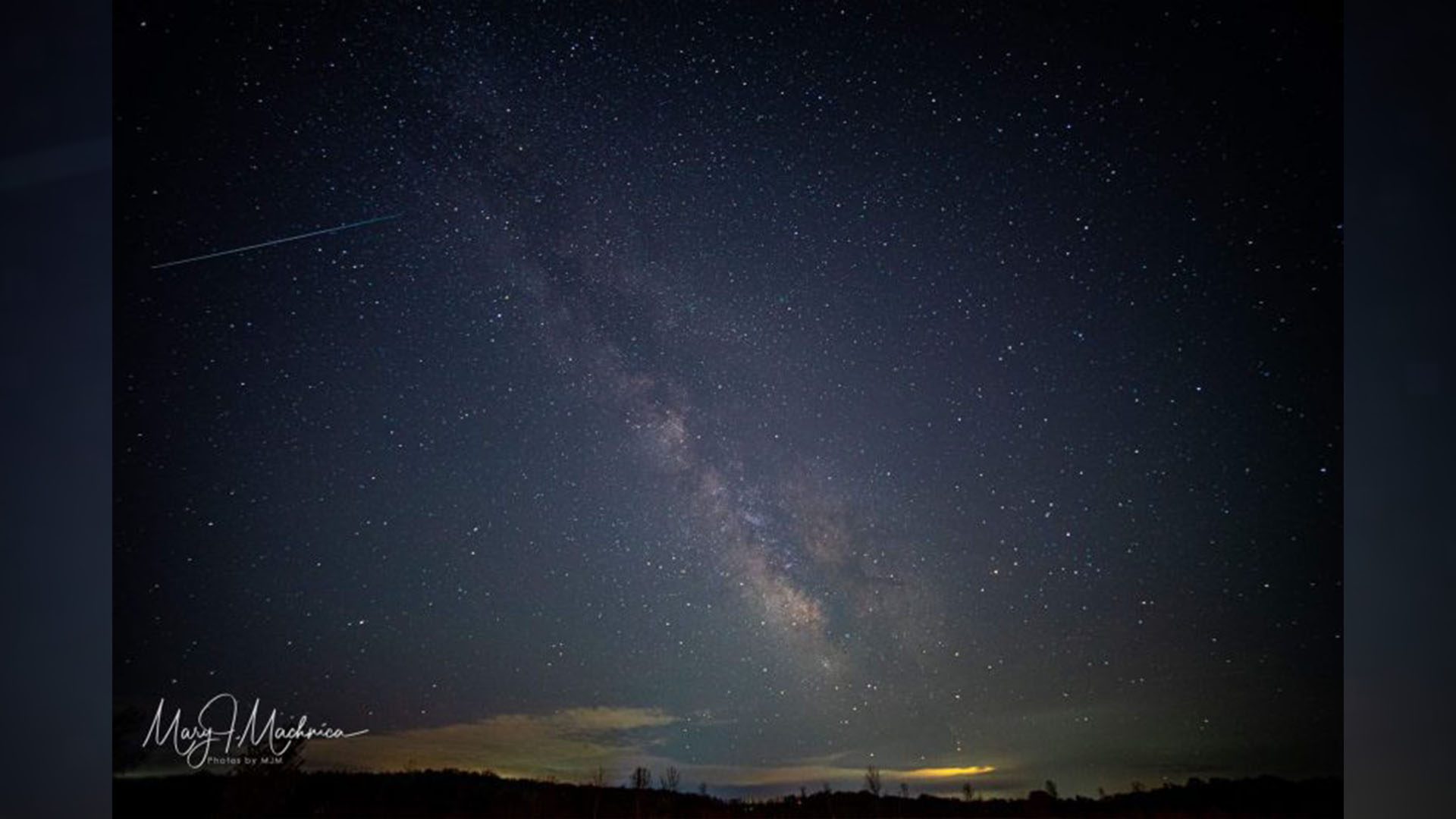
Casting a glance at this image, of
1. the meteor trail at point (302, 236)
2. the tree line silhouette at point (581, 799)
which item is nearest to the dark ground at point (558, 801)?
the tree line silhouette at point (581, 799)

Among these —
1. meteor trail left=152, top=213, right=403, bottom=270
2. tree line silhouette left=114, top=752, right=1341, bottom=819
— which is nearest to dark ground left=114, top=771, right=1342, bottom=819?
tree line silhouette left=114, top=752, right=1341, bottom=819

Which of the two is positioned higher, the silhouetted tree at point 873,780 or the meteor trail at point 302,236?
the meteor trail at point 302,236

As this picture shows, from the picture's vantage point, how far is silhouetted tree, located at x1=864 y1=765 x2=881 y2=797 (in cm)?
644

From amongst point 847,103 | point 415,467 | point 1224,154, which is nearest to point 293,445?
point 415,467

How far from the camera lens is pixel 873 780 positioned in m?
6.46

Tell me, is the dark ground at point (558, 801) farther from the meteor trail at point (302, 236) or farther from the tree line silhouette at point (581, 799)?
the meteor trail at point (302, 236)

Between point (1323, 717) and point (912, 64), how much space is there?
4.46m

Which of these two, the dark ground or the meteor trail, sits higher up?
the meteor trail

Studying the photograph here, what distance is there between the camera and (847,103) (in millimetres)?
6387

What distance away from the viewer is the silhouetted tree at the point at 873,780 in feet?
21.1

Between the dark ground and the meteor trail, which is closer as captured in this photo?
the dark ground

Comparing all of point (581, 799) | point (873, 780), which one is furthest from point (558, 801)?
point (873, 780)

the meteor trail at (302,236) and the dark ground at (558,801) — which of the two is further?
the meteor trail at (302,236)

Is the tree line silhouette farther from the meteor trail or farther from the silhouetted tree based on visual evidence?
the meteor trail
